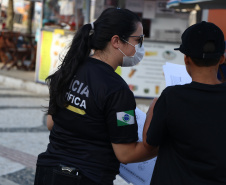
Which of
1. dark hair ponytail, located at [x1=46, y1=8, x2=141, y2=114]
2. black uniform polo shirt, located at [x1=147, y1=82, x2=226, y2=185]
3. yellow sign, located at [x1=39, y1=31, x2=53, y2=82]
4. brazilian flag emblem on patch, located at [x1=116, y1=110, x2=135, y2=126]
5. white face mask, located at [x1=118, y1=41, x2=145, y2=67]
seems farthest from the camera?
yellow sign, located at [x1=39, y1=31, x2=53, y2=82]

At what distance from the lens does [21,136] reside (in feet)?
21.6

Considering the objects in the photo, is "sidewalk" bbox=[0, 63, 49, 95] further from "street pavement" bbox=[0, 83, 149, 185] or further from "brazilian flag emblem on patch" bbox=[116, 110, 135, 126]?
"brazilian flag emblem on patch" bbox=[116, 110, 135, 126]

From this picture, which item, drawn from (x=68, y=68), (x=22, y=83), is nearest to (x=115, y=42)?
(x=68, y=68)

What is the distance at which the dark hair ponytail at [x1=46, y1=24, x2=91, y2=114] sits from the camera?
2.27m

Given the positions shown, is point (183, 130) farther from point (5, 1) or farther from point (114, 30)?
point (5, 1)

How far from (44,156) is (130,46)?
673 millimetres

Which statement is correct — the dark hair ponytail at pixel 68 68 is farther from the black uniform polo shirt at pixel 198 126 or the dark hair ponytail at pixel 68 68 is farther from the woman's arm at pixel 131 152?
the black uniform polo shirt at pixel 198 126

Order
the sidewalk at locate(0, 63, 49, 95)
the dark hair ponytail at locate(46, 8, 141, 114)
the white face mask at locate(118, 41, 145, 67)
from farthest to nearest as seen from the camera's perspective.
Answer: the sidewalk at locate(0, 63, 49, 95)
the white face mask at locate(118, 41, 145, 67)
the dark hair ponytail at locate(46, 8, 141, 114)

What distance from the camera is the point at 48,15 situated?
1169cm

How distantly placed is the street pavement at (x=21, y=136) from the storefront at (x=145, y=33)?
54cm

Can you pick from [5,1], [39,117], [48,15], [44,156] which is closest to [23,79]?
[48,15]

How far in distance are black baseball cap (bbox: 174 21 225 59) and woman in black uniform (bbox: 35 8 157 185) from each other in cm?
37

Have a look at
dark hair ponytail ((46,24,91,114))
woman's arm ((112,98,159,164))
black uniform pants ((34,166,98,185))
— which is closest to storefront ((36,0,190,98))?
dark hair ponytail ((46,24,91,114))

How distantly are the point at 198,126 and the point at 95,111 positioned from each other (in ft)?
1.65
